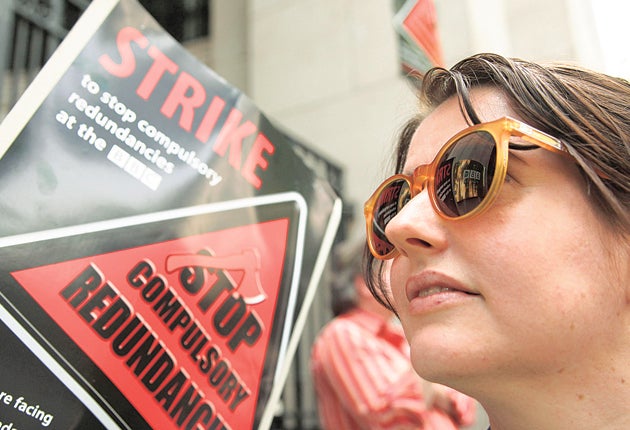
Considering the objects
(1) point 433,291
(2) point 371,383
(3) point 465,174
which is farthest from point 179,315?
(2) point 371,383

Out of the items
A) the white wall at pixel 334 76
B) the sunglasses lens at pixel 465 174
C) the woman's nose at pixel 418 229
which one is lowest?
the woman's nose at pixel 418 229

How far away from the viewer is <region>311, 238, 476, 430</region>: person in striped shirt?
6.04 ft

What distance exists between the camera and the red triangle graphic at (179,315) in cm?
91

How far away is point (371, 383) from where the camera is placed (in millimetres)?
1967

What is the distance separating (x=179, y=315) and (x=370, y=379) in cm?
114

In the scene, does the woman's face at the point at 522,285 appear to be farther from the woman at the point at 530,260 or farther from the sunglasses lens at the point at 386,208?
the sunglasses lens at the point at 386,208

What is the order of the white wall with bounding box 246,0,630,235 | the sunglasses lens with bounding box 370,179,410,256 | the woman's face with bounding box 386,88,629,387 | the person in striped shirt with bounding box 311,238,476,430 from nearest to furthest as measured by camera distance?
the woman's face with bounding box 386,88,629,387 → the sunglasses lens with bounding box 370,179,410,256 → the person in striped shirt with bounding box 311,238,476,430 → the white wall with bounding box 246,0,630,235

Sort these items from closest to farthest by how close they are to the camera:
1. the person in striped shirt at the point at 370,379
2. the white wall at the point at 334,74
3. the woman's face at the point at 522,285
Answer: the woman's face at the point at 522,285 → the person in striped shirt at the point at 370,379 → the white wall at the point at 334,74

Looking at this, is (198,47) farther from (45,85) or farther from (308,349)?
(45,85)

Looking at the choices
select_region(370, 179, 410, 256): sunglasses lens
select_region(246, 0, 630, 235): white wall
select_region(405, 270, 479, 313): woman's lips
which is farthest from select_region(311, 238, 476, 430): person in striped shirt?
select_region(246, 0, 630, 235): white wall

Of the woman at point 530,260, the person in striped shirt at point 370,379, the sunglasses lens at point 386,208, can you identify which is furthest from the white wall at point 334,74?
the woman at point 530,260

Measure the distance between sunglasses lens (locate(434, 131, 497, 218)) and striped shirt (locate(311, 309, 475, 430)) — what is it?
1.13 m

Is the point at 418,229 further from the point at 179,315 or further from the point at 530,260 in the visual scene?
the point at 179,315

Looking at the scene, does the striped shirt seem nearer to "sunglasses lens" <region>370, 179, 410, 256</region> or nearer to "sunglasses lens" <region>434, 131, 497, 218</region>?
"sunglasses lens" <region>370, 179, 410, 256</region>
